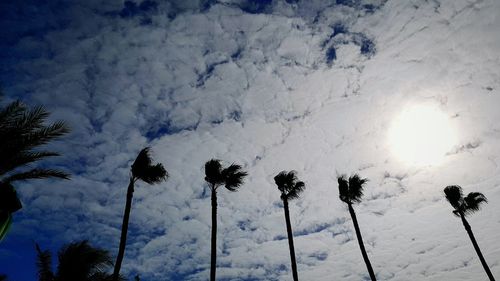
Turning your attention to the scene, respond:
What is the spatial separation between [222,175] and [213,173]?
69 cm

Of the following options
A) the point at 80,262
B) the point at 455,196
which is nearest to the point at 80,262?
the point at 80,262

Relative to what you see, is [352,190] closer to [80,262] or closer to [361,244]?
[361,244]

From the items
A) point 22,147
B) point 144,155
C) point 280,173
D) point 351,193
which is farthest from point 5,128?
point 351,193

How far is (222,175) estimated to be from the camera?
80.5 ft

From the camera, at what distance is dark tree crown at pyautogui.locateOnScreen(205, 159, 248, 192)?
2442cm

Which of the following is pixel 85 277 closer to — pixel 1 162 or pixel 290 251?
pixel 1 162

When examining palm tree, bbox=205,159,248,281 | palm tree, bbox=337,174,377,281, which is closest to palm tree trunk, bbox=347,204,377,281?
palm tree, bbox=337,174,377,281

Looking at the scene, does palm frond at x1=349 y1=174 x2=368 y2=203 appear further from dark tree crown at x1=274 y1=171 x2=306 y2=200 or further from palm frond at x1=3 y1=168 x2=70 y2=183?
palm frond at x1=3 y1=168 x2=70 y2=183

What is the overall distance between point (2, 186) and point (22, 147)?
10.0 meters

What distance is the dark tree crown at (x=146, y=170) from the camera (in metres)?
20.7

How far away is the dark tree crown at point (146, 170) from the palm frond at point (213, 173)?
14.1 ft

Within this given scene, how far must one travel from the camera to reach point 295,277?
2572 cm

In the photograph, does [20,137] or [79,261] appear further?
[79,261]

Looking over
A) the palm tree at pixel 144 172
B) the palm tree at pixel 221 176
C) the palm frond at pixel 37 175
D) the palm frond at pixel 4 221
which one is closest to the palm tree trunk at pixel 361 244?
the palm tree at pixel 221 176
